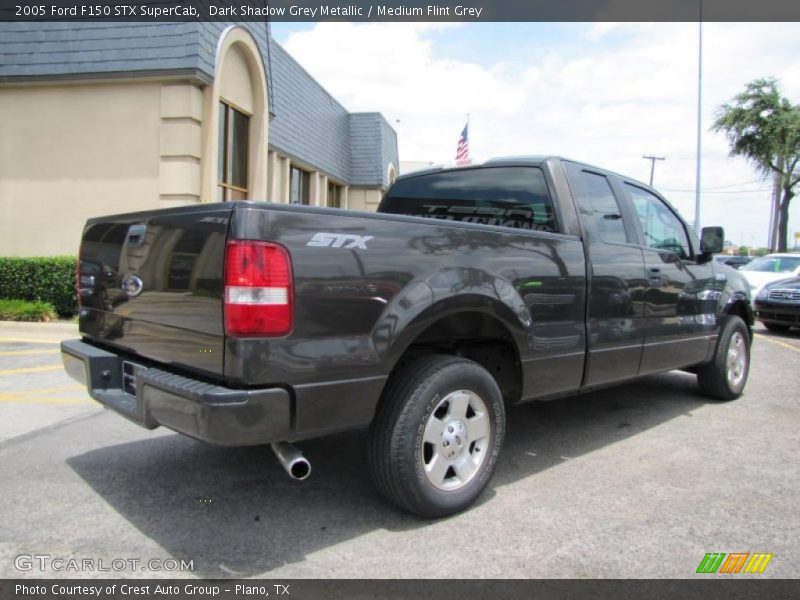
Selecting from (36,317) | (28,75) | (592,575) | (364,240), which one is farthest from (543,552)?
(28,75)

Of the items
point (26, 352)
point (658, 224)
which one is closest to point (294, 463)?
point (658, 224)

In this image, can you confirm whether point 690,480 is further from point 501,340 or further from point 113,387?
point 113,387

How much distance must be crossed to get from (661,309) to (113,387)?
12.5 feet

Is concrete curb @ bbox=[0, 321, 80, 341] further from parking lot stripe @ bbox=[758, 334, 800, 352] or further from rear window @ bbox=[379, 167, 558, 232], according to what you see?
parking lot stripe @ bbox=[758, 334, 800, 352]

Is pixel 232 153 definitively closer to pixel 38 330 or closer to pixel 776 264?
pixel 38 330

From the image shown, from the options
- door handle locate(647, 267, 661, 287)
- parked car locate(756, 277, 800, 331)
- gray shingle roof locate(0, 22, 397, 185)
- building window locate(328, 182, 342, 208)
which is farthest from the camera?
building window locate(328, 182, 342, 208)

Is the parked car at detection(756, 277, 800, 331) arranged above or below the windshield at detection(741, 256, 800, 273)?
below

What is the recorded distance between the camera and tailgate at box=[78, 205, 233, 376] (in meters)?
2.62

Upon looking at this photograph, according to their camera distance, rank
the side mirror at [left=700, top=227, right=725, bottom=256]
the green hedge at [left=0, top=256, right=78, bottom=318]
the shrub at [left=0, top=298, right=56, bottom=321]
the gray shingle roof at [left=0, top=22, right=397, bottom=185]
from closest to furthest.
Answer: the side mirror at [left=700, top=227, right=725, bottom=256]
the shrub at [left=0, top=298, right=56, bottom=321]
the green hedge at [left=0, top=256, right=78, bottom=318]
the gray shingle roof at [left=0, top=22, right=397, bottom=185]

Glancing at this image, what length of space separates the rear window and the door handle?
1042 mm

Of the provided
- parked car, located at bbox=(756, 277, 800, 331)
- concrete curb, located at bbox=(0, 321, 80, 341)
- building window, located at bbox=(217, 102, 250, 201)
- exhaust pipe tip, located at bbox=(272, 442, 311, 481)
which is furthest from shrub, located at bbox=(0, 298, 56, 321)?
parked car, located at bbox=(756, 277, 800, 331)

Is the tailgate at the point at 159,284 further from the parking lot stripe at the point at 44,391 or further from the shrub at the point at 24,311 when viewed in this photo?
the shrub at the point at 24,311

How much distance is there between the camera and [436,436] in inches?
122

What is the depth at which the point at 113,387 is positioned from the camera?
3.33 meters
